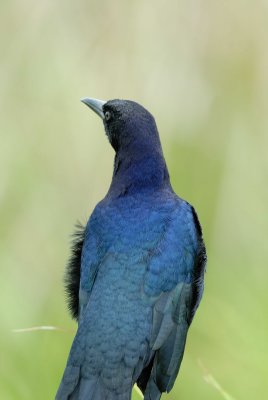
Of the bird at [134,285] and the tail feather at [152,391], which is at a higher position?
the bird at [134,285]

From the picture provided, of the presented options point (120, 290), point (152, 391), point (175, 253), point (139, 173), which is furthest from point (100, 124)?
point (152, 391)

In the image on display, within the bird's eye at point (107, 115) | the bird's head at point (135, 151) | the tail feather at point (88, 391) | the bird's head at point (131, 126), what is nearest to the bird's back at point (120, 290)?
the tail feather at point (88, 391)

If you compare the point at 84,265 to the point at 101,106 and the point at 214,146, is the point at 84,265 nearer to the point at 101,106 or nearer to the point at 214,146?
the point at 101,106

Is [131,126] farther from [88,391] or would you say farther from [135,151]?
[88,391]

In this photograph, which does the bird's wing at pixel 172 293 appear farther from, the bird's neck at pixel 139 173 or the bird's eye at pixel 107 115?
the bird's eye at pixel 107 115

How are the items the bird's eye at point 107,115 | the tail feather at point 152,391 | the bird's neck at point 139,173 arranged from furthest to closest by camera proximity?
the bird's eye at point 107,115 < the bird's neck at point 139,173 < the tail feather at point 152,391

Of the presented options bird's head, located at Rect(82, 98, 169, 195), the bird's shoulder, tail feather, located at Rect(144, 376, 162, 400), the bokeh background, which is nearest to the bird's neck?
bird's head, located at Rect(82, 98, 169, 195)

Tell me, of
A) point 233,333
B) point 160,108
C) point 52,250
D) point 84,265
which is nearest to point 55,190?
point 52,250
